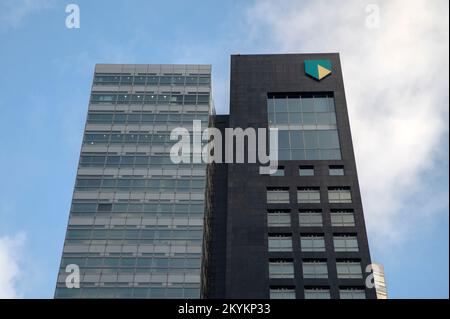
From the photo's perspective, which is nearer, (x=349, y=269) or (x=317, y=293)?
(x=317, y=293)

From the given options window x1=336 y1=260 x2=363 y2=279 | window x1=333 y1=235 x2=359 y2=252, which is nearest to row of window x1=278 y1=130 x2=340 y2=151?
window x1=333 y1=235 x2=359 y2=252

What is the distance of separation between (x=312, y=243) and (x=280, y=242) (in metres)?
4.31

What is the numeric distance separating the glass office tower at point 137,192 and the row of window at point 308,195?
10454mm

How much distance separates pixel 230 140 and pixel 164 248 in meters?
22.0

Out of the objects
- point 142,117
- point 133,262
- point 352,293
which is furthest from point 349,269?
point 142,117

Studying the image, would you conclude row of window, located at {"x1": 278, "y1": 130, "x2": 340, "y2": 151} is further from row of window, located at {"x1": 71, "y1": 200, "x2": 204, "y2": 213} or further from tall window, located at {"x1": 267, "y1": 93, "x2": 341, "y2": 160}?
row of window, located at {"x1": 71, "y1": 200, "x2": 204, "y2": 213}

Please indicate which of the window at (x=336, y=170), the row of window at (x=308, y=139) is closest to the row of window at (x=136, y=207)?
the row of window at (x=308, y=139)

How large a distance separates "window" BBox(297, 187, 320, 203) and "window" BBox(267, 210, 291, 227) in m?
2.80

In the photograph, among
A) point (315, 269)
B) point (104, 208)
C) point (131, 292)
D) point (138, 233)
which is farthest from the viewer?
point (104, 208)

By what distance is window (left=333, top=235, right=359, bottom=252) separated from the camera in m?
79.4

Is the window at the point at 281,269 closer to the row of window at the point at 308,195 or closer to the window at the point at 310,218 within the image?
the window at the point at 310,218

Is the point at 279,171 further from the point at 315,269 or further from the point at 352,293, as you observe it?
the point at 352,293

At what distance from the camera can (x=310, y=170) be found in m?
87.8
